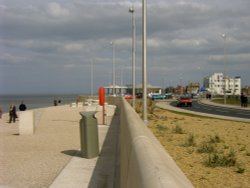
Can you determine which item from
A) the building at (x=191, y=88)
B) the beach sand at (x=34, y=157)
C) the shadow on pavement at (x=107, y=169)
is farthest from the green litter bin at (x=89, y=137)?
the building at (x=191, y=88)

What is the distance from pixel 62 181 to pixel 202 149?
5.15 meters

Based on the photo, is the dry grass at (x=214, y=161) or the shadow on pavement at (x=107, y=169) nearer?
the dry grass at (x=214, y=161)

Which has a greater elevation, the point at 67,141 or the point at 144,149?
the point at 144,149

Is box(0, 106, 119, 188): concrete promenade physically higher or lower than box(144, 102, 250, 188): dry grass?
lower

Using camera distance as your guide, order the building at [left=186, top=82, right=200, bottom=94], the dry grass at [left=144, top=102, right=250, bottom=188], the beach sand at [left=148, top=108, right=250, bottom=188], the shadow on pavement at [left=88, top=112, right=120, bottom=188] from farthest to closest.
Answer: the building at [left=186, top=82, right=200, bottom=94], the shadow on pavement at [left=88, top=112, right=120, bottom=188], the dry grass at [left=144, top=102, right=250, bottom=188], the beach sand at [left=148, top=108, right=250, bottom=188]

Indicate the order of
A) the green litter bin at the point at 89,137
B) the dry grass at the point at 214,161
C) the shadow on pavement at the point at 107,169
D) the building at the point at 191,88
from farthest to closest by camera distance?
the building at the point at 191,88, the green litter bin at the point at 89,137, the shadow on pavement at the point at 107,169, the dry grass at the point at 214,161

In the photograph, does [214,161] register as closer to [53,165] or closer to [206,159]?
[206,159]

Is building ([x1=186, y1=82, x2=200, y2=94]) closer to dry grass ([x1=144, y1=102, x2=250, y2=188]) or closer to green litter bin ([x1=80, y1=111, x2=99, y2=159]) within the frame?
dry grass ([x1=144, y1=102, x2=250, y2=188])

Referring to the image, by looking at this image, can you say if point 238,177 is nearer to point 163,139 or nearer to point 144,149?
point 144,149

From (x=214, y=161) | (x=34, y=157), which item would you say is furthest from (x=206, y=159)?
(x=34, y=157)

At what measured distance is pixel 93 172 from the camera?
1045 centimetres

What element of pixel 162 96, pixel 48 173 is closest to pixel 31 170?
pixel 48 173

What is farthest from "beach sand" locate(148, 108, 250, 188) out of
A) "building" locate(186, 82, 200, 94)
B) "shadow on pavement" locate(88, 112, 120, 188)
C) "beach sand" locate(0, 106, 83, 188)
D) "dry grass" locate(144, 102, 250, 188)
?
"building" locate(186, 82, 200, 94)

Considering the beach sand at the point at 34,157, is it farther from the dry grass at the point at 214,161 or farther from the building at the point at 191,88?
the building at the point at 191,88
